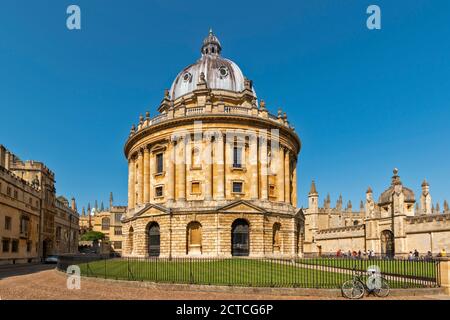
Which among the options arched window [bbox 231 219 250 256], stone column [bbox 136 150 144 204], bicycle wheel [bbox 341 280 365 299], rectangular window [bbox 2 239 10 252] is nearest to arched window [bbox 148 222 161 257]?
stone column [bbox 136 150 144 204]

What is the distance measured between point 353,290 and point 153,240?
27.4 meters

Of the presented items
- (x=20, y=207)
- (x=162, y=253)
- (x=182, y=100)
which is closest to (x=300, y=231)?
(x=162, y=253)

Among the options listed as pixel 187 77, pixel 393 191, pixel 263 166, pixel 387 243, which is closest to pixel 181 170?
pixel 263 166

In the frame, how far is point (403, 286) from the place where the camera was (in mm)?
17547

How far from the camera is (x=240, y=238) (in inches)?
1479

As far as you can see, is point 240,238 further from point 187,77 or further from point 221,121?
point 187,77

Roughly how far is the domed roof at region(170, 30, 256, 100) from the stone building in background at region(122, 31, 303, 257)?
6665 mm

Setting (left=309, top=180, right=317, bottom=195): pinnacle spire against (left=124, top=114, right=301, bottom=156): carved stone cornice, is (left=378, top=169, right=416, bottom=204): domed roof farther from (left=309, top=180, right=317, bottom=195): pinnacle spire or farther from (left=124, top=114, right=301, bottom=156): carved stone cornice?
(left=309, top=180, right=317, bottom=195): pinnacle spire

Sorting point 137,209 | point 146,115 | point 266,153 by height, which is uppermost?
point 146,115

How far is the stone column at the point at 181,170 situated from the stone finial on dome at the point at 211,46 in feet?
76.2

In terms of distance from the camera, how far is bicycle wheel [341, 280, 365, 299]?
1602 cm
